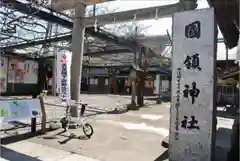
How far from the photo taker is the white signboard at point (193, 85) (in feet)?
13.0

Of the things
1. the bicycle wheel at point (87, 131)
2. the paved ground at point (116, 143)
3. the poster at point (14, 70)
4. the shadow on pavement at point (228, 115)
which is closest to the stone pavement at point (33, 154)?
the paved ground at point (116, 143)

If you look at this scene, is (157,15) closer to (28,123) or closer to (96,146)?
(96,146)

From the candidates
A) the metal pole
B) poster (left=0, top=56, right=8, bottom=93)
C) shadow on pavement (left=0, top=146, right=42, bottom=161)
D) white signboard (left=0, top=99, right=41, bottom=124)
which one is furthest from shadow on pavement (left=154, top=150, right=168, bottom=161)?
poster (left=0, top=56, right=8, bottom=93)

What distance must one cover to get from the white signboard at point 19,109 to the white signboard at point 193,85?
13.9 feet

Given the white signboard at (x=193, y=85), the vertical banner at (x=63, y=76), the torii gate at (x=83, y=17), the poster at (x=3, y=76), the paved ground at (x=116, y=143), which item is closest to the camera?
the white signboard at (x=193, y=85)

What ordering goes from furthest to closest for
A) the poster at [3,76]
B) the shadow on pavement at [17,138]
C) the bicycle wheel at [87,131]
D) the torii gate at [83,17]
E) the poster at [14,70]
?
the poster at [14,70] → the poster at [3,76] → the bicycle wheel at [87,131] → the torii gate at [83,17] → the shadow on pavement at [17,138]

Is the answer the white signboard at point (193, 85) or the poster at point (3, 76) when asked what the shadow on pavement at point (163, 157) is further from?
the poster at point (3, 76)

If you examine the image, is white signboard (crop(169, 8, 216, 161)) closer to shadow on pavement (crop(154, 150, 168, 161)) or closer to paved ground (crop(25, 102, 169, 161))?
shadow on pavement (crop(154, 150, 168, 161))

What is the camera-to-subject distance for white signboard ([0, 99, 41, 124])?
6.13 metres

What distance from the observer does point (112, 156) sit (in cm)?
521

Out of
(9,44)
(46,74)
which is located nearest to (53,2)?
(9,44)

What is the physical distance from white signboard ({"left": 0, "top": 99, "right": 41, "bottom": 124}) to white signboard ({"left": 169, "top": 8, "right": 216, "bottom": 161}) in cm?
423

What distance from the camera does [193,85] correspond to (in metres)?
4.06

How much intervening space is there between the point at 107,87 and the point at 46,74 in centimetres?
919
